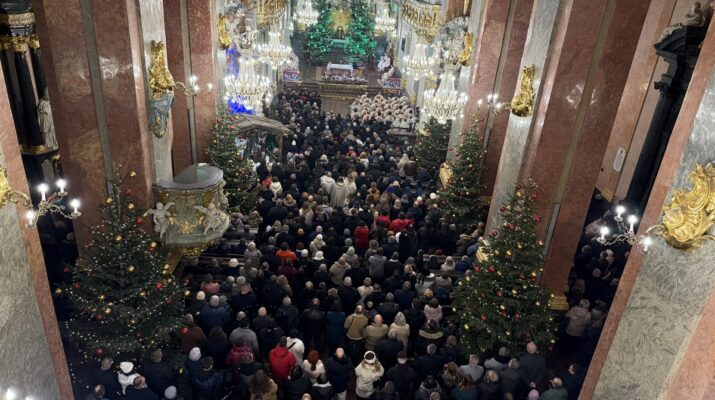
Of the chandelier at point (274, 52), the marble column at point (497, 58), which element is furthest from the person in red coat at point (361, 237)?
the chandelier at point (274, 52)

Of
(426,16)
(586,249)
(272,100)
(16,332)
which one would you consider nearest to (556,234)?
(586,249)

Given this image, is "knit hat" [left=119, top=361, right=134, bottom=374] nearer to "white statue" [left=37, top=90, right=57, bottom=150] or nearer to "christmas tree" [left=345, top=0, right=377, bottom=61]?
"white statue" [left=37, top=90, right=57, bottom=150]

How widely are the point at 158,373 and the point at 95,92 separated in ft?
14.3

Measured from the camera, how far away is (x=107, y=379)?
732 centimetres

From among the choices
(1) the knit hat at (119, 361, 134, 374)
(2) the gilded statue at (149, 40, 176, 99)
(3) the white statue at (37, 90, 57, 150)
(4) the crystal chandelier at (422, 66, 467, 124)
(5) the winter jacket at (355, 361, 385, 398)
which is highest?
(2) the gilded statue at (149, 40, 176, 99)

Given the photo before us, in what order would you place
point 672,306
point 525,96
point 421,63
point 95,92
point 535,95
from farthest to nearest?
point 421,63
point 525,96
point 535,95
point 95,92
point 672,306

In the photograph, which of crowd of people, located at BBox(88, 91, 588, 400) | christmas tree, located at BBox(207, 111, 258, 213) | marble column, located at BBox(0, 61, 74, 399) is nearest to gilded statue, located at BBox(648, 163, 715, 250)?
crowd of people, located at BBox(88, 91, 588, 400)

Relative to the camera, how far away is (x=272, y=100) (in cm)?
2406

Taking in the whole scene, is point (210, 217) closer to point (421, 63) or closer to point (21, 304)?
point (21, 304)

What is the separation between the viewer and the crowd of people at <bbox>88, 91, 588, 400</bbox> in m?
7.70

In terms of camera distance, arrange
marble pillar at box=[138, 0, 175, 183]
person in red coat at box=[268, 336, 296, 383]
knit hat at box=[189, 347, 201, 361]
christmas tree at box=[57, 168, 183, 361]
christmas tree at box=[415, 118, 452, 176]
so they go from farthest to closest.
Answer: christmas tree at box=[415, 118, 452, 176] → marble pillar at box=[138, 0, 175, 183] → person in red coat at box=[268, 336, 296, 383] → knit hat at box=[189, 347, 201, 361] → christmas tree at box=[57, 168, 183, 361]

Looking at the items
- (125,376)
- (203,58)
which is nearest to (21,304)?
(125,376)

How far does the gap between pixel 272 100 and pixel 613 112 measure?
56.4ft

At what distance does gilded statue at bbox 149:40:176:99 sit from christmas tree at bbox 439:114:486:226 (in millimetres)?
6928
